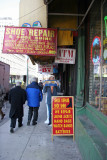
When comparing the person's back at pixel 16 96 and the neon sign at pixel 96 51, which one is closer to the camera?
the neon sign at pixel 96 51

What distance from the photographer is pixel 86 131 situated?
3148 mm

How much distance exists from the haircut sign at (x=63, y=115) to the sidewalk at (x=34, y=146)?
0.34 metres

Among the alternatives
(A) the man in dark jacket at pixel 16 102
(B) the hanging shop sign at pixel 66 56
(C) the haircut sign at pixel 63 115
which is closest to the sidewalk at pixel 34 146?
(C) the haircut sign at pixel 63 115

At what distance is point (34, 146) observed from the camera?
13.5ft

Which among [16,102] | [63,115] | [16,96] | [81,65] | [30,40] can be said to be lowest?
[63,115]

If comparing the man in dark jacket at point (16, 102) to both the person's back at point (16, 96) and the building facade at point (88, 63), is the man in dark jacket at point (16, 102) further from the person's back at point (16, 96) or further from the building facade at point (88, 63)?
the building facade at point (88, 63)

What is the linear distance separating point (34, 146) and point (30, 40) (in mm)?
3281

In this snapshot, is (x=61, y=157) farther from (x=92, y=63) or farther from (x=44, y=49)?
(x=44, y=49)

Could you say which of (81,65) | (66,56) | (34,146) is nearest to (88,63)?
(81,65)

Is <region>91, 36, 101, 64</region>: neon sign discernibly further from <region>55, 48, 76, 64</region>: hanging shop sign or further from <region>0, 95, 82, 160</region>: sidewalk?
<region>0, 95, 82, 160</region>: sidewalk

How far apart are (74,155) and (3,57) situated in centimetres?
5256

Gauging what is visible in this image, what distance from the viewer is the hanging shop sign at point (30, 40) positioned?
5.02 metres

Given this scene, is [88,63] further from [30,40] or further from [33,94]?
[33,94]

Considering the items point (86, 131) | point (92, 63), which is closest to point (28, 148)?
point (86, 131)
